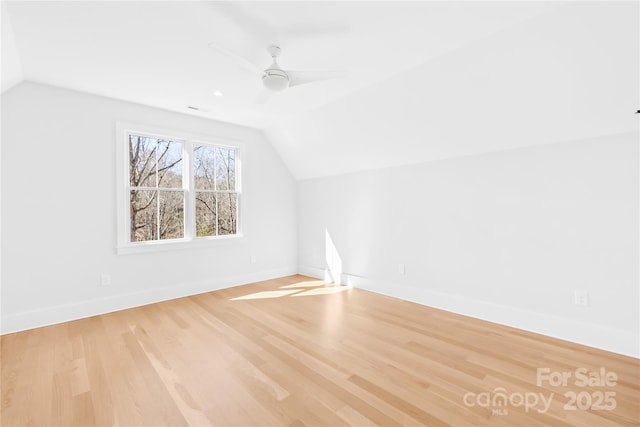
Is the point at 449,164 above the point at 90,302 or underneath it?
above

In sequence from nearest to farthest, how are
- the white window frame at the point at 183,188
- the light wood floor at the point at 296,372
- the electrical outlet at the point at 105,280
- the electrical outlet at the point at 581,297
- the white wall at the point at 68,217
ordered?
the light wood floor at the point at 296,372 → the electrical outlet at the point at 581,297 → the white wall at the point at 68,217 → the electrical outlet at the point at 105,280 → the white window frame at the point at 183,188

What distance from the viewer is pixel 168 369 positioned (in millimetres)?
2221

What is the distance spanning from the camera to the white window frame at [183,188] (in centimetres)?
358

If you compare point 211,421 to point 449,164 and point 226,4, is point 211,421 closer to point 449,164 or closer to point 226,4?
point 226,4

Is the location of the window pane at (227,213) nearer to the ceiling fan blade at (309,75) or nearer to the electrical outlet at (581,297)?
the ceiling fan blade at (309,75)

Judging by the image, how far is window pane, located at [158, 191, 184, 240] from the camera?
13.2 feet

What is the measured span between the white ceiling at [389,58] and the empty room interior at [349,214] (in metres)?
0.02

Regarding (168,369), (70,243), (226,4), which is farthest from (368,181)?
(70,243)

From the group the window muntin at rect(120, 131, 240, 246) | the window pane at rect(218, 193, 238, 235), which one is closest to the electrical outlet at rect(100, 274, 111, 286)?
the window muntin at rect(120, 131, 240, 246)

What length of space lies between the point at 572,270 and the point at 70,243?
203 inches

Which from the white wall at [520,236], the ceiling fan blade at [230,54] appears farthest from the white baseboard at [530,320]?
the ceiling fan blade at [230,54]

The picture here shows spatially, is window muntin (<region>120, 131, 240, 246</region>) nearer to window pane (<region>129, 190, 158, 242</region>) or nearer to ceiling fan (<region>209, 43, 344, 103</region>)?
window pane (<region>129, 190, 158, 242</region>)

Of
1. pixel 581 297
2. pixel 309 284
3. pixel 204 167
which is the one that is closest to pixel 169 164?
pixel 204 167

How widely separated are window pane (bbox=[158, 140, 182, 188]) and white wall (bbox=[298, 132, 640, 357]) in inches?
106
